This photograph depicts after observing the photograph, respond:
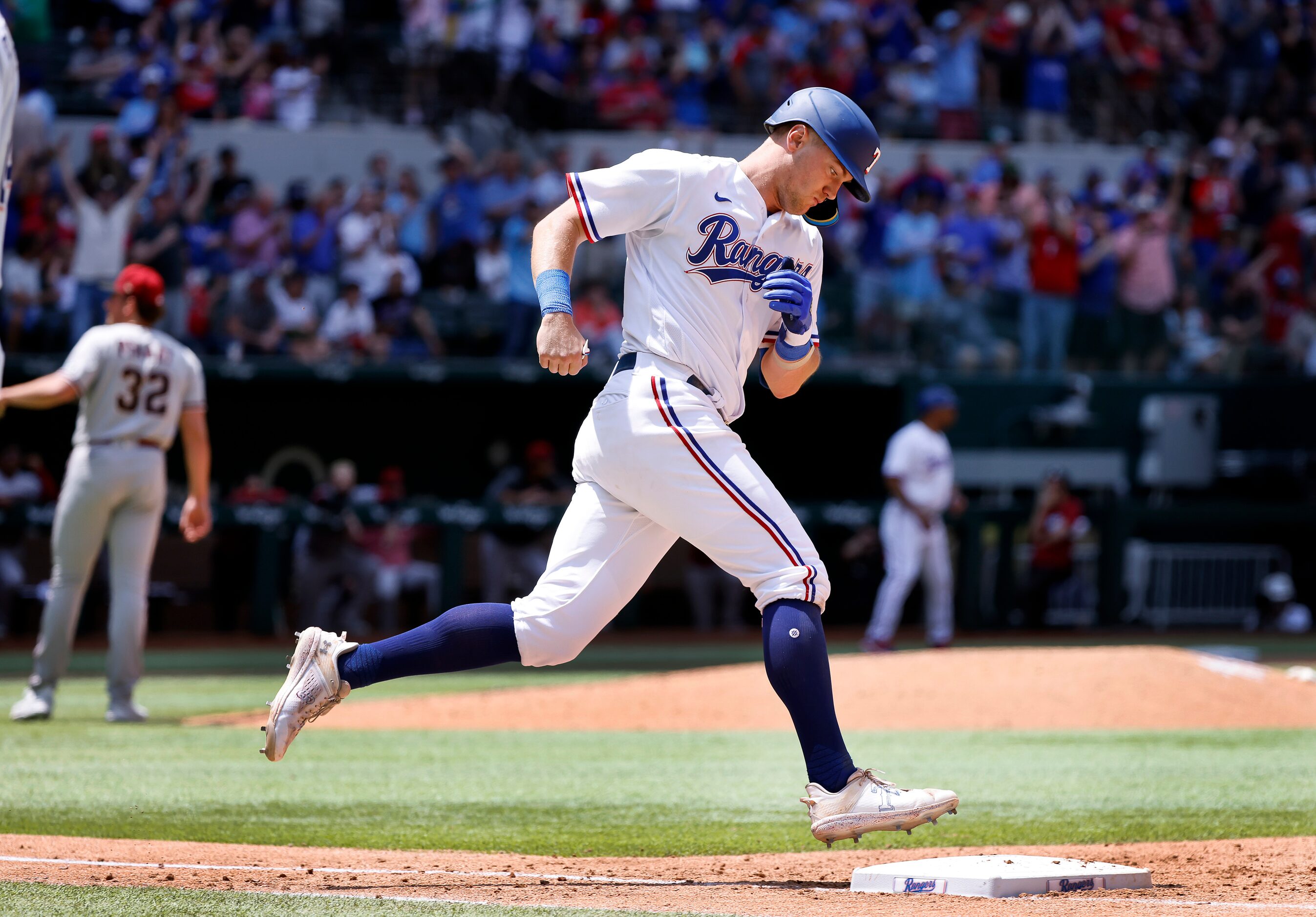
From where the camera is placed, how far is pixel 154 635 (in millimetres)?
14453

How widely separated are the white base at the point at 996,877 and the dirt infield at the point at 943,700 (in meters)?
4.28

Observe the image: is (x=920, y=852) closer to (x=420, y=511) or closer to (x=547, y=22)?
(x=420, y=511)

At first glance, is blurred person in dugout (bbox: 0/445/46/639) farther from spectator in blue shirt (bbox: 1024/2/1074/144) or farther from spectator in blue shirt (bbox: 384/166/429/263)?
spectator in blue shirt (bbox: 1024/2/1074/144)

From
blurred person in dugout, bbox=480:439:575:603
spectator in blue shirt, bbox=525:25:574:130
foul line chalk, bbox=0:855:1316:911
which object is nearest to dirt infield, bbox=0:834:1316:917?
foul line chalk, bbox=0:855:1316:911

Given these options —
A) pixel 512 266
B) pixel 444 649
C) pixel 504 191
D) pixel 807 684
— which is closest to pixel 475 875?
pixel 444 649

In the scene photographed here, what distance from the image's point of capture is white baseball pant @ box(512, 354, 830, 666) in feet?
13.3

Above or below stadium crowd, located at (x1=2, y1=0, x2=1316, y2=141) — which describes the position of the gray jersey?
below

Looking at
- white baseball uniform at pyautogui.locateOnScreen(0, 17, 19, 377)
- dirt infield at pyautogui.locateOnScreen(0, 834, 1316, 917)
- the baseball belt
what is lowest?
dirt infield at pyautogui.locateOnScreen(0, 834, 1316, 917)

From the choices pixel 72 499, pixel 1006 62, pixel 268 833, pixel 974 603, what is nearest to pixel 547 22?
pixel 1006 62

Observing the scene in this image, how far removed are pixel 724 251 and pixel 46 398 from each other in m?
4.32

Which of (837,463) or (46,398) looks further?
(837,463)

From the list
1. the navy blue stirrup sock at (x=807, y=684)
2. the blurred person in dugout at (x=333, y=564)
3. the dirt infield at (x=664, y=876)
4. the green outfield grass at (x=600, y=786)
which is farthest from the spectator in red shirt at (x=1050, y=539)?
the navy blue stirrup sock at (x=807, y=684)

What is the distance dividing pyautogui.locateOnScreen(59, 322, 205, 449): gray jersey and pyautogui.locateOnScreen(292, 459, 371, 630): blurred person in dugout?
235 inches

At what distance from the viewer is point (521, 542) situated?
1449cm
